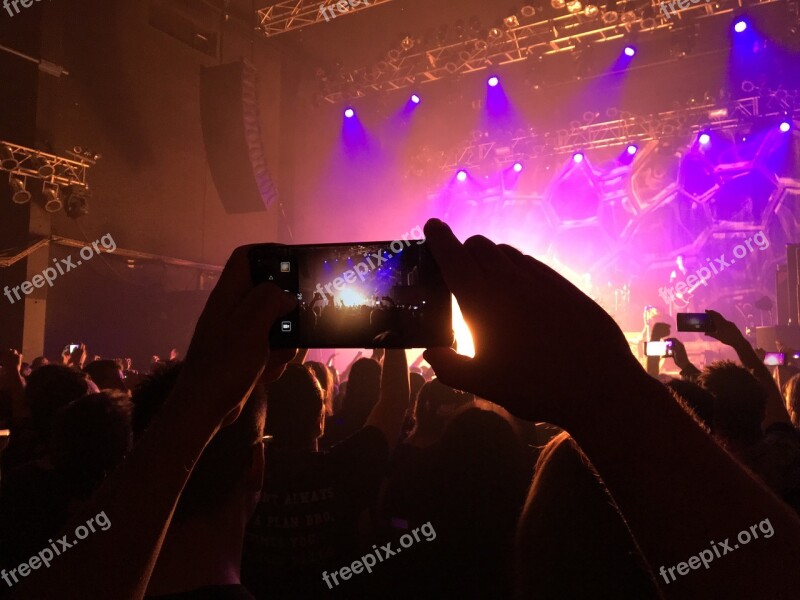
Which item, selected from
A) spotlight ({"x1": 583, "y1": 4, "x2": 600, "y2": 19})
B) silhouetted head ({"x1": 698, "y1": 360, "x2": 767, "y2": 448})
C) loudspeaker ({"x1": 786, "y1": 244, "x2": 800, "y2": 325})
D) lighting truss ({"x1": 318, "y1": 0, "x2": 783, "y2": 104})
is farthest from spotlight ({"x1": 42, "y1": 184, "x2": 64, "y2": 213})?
loudspeaker ({"x1": 786, "y1": 244, "x2": 800, "y2": 325})

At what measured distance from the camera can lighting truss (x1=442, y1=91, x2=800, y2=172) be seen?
14.8 m

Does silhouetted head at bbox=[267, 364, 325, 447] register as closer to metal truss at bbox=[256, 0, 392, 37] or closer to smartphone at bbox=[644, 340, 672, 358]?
smartphone at bbox=[644, 340, 672, 358]

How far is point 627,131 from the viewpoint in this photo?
16828 mm

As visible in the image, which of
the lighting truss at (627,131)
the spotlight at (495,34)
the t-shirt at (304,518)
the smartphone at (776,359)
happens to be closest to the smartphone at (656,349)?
the smartphone at (776,359)

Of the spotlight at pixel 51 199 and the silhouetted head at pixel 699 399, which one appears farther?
the spotlight at pixel 51 199

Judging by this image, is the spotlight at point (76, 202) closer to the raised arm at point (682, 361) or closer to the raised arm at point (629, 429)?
the raised arm at point (682, 361)

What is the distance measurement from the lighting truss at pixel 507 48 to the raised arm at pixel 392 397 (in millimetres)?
12544

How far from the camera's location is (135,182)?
1433 cm

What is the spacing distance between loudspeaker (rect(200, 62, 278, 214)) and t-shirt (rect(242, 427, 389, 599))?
10.7 m

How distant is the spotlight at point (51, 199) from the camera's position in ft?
38.0

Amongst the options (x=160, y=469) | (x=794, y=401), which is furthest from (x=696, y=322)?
(x=160, y=469)

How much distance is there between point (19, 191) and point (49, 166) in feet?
3.08

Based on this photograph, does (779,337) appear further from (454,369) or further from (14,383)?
(454,369)

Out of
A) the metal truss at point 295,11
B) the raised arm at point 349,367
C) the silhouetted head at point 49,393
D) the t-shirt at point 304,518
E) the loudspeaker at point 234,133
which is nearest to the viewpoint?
the t-shirt at point 304,518
